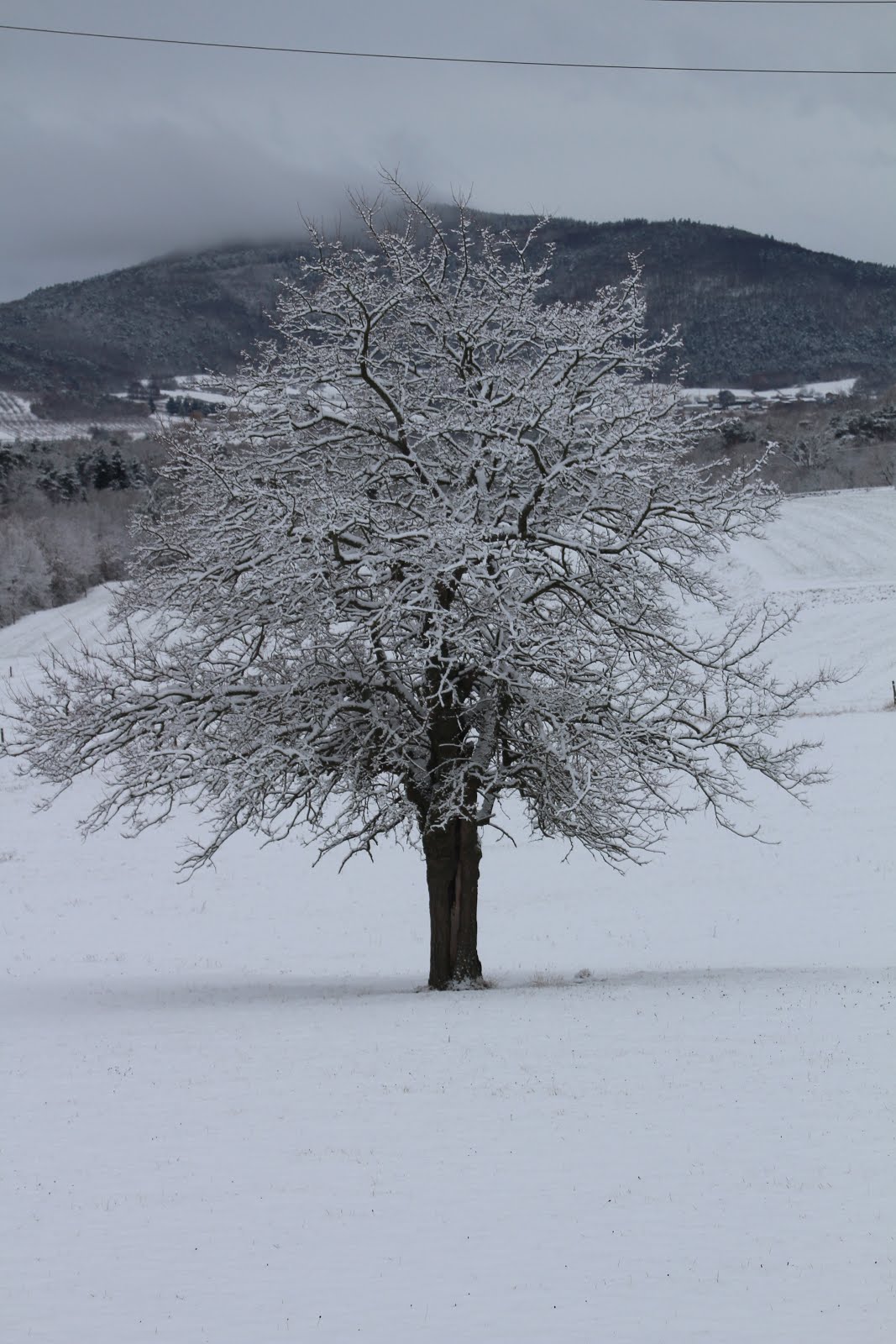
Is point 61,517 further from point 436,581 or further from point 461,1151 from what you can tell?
point 461,1151

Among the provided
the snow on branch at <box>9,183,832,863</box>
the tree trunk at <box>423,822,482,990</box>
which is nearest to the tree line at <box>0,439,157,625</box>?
the snow on branch at <box>9,183,832,863</box>

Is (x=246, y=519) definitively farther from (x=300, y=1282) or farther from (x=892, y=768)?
(x=892, y=768)

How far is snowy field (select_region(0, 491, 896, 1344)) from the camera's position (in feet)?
21.3

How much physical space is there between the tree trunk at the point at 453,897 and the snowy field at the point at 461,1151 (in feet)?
2.75

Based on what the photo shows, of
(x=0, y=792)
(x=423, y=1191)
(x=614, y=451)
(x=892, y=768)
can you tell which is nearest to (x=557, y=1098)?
(x=423, y=1191)

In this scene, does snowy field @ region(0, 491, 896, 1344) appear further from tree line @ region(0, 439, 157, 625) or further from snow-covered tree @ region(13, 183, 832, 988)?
tree line @ region(0, 439, 157, 625)

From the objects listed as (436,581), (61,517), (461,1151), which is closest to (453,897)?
(436,581)

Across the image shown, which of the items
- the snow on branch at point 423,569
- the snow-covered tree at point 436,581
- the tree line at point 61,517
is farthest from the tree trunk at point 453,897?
the tree line at point 61,517

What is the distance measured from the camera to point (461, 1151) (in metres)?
8.80

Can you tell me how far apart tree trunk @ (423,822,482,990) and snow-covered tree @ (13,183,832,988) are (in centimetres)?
3

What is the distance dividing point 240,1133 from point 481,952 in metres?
14.1

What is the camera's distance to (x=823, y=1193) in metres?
7.70

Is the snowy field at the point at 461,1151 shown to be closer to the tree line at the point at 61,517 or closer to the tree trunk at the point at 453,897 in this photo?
the tree trunk at the point at 453,897

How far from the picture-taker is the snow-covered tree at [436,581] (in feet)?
46.8
